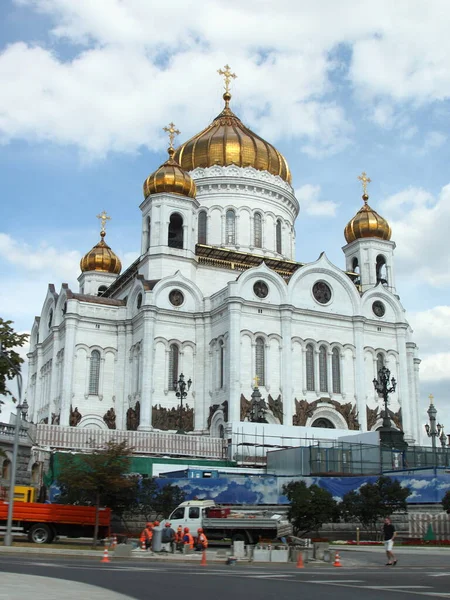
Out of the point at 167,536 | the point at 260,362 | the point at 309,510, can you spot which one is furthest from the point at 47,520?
the point at 260,362

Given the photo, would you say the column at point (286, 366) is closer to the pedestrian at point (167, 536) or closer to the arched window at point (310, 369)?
the arched window at point (310, 369)

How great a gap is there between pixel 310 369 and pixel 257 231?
13027 mm

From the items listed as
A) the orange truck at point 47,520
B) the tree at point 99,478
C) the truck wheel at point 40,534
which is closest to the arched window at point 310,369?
the tree at point 99,478

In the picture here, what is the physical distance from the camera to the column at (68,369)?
4888cm

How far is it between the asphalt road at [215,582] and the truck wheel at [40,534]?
5545mm

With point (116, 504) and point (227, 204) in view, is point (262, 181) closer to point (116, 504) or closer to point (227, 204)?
point (227, 204)

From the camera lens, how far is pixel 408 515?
30297mm

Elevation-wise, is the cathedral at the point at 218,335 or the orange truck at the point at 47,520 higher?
the cathedral at the point at 218,335

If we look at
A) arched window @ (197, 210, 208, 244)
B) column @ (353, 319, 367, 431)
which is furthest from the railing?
arched window @ (197, 210, 208, 244)

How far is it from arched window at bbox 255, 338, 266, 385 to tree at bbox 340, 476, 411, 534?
1870 cm

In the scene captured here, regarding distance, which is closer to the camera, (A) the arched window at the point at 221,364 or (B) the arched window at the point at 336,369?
(A) the arched window at the point at 221,364

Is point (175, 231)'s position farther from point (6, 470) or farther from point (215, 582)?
point (215, 582)

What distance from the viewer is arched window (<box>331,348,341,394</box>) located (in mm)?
50562

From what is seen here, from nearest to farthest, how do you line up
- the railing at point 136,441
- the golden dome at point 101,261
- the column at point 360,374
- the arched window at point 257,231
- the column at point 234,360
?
the railing at point 136,441, the column at point 234,360, the column at point 360,374, the arched window at point 257,231, the golden dome at point 101,261
